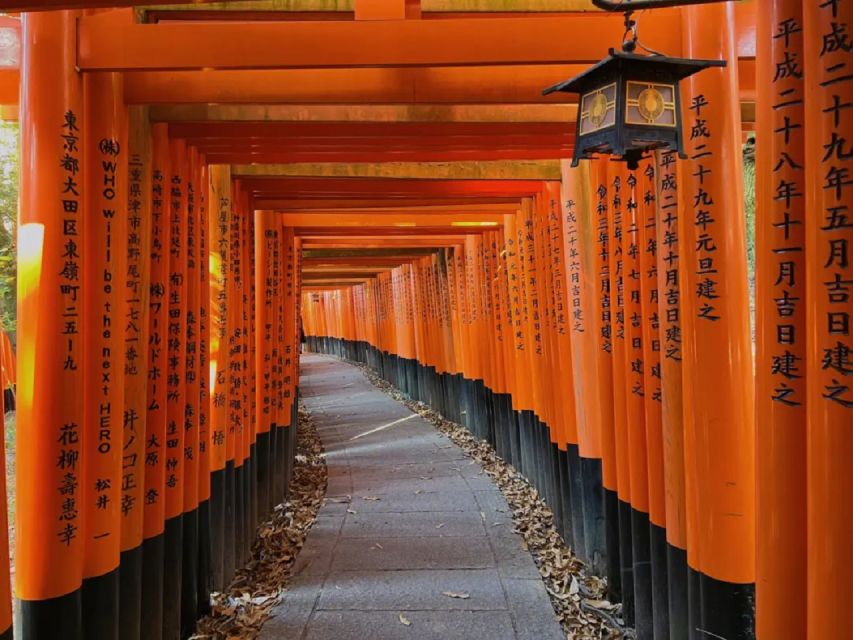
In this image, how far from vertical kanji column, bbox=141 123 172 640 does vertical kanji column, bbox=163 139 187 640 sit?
115mm

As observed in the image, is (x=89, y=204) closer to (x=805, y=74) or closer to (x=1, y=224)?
(x=805, y=74)

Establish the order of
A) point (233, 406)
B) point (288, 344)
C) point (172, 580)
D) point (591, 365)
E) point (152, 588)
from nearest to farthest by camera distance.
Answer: point (152, 588), point (172, 580), point (591, 365), point (233, 406), point (288, 344)

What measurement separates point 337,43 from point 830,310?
2.44 m

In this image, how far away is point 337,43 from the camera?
315 cm

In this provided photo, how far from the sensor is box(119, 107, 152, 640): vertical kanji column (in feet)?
11.8

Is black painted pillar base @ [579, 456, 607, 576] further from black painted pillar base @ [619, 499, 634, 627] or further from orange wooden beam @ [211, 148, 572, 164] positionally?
orange wooden beam @ [211, 148, 572, 164]

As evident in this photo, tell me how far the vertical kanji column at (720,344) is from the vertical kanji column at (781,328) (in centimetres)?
77

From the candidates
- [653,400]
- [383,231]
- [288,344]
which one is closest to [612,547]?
[653,400]

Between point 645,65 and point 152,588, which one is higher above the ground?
point 645,65

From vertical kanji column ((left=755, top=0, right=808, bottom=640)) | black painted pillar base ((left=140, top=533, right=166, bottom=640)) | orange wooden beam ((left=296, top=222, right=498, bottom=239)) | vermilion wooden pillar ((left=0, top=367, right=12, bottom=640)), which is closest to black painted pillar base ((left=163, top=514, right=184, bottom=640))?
black painted pillar base ((left=140, top=533, right=166, bottom=640))

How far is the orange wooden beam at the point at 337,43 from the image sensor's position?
3.12 m

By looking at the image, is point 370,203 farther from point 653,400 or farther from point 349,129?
point 653,400

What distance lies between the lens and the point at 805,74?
1.97m

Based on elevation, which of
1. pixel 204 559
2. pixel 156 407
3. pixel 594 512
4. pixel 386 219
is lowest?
pixel 204 559
